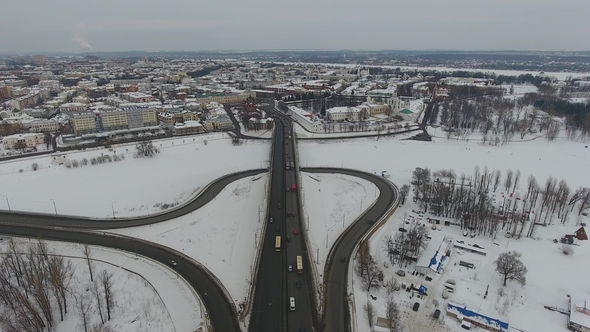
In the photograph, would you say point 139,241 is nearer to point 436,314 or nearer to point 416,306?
point 416,306

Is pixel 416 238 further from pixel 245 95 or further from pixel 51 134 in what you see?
pixel 245 95

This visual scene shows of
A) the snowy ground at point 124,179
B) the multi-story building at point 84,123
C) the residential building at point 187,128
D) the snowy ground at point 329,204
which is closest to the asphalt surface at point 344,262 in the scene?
the snowy ground at point 329,204

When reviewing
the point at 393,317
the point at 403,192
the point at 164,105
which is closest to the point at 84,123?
the point at 164,105

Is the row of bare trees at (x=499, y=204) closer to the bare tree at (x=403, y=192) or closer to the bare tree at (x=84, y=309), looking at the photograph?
the bare tree at (x=403, y=192)

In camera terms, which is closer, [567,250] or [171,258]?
[171,258]

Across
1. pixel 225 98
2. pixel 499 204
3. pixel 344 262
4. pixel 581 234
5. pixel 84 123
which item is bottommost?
pixel 344 262

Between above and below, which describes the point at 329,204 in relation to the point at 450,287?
above

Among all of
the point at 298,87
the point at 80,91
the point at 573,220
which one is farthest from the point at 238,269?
the point at 80,91
